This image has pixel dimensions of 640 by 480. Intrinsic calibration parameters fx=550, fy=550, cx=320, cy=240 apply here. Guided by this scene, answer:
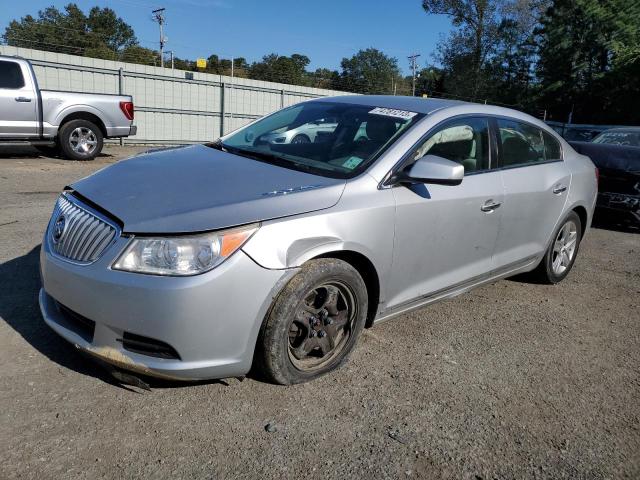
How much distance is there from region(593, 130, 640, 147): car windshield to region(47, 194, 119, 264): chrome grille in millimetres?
7976

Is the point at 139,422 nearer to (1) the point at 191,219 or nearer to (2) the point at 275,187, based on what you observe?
(1) the point at 191,219

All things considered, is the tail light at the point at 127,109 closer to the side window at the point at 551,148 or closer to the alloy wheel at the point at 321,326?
the side window at the point at 551,148

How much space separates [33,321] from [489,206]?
3.08 m

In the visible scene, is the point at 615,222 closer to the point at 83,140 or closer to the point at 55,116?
the point at 83,140

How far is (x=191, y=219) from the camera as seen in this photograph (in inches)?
100

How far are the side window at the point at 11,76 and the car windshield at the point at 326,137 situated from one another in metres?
7.77

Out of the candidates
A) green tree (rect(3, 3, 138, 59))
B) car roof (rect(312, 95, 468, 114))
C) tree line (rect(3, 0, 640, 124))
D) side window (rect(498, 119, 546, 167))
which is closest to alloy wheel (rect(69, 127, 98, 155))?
car roof (rect(312, 95, 468, 114))

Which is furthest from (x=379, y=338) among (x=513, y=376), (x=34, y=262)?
(x=34, y=262)

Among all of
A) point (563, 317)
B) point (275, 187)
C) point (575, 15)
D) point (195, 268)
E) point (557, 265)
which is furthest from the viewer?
point (575, 15)

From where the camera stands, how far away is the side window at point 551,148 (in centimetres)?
468

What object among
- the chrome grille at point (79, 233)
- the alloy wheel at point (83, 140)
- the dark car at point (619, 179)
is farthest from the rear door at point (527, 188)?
the alloy wheel at point (83, 140)

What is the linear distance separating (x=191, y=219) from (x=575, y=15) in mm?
43853

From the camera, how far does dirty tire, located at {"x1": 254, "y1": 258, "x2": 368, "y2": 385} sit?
2.71 m

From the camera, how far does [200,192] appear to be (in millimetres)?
2818
